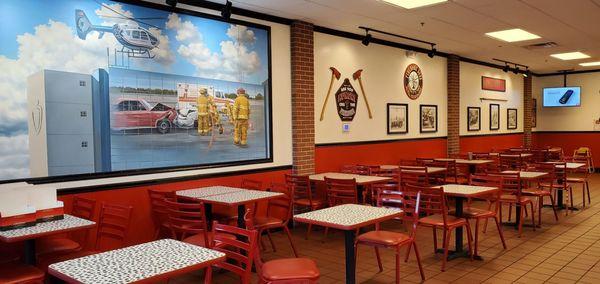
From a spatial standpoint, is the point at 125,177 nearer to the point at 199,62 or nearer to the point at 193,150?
the point at 193,150

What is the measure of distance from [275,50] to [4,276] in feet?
14.5

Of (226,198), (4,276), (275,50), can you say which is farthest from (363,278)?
(275,50)

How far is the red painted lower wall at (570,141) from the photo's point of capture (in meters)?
13.6

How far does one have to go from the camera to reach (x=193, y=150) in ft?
18.8

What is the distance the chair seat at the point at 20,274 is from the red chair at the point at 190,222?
1244 mm

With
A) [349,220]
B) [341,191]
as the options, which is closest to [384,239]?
[349,220]

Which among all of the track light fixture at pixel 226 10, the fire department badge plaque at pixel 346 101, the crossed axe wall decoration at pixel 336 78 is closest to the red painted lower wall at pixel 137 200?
the track light fixture at pixel 226 10

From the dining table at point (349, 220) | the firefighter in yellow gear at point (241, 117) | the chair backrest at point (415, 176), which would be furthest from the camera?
the chair backrest at point (415, 176)

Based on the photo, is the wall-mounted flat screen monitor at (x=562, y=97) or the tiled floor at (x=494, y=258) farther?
the wall-mounted flat screen monitor at (x=562, y=97)

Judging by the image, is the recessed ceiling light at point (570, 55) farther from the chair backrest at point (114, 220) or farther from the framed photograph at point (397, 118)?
the chair backrest at point (114, 220)

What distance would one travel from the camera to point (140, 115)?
5.22 metres

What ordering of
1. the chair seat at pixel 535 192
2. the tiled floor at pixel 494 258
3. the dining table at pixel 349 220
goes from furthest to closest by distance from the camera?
the chair seat at pixel 535 192 < the tiled floor at pixel 494 258 < the dining table at pixel 349 220

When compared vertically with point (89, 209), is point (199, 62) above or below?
above

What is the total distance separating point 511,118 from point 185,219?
11.2 m
